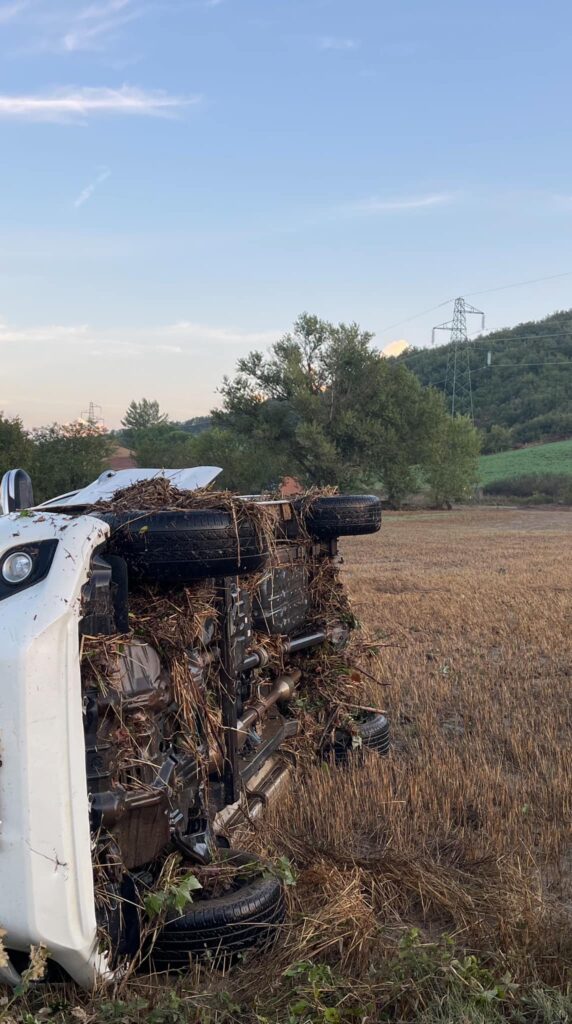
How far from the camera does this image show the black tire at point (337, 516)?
4.86 metres

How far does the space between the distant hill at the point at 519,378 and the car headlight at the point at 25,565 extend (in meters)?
74.9

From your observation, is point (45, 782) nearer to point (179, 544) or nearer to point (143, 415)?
point (179, 544)

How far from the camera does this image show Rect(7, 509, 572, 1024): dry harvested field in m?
2.41

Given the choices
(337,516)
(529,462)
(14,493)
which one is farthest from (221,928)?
(529,462)

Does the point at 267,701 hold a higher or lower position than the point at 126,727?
lower

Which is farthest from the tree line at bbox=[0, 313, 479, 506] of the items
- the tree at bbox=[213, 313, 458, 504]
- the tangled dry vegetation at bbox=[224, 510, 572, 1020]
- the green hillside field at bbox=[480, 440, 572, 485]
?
the tangled dry vegetation at bbox=[224, 510, 572, 1020]

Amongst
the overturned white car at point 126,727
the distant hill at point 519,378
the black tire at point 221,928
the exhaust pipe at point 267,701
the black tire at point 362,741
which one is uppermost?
the distant hill at point 519,378

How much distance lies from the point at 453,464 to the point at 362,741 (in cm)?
4205

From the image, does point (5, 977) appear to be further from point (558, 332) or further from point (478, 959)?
point (558, 332)

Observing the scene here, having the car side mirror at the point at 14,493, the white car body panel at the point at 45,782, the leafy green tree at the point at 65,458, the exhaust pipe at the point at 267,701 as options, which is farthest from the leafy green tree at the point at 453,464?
the white car body panel at the point at 45,782

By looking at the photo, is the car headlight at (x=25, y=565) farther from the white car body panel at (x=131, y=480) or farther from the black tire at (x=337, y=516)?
the black tire at (x=337, y=516)

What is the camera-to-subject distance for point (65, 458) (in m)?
36.2

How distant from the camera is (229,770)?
132 inches

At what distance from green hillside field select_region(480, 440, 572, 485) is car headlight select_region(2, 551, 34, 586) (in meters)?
50.9
